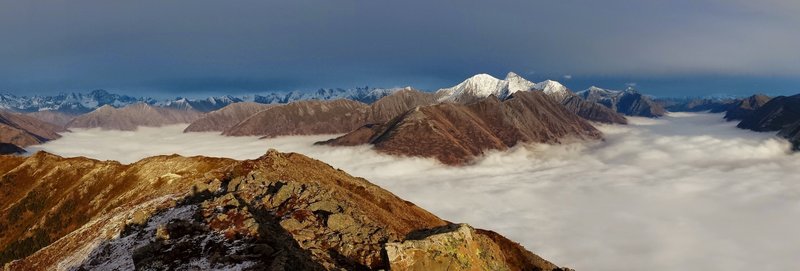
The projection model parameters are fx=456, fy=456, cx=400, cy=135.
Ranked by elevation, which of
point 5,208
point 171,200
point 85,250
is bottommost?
point 5,208

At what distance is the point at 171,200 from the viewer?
6675 centimetres

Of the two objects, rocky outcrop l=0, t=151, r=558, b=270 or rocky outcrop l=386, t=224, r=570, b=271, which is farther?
rocky outcrop l=0, t=151, r=558, b=270

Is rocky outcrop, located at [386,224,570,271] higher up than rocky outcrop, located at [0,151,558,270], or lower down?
higher up

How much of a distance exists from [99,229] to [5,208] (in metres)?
90.2

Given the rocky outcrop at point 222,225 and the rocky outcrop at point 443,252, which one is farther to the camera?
the rocky outcrop at point 222,225

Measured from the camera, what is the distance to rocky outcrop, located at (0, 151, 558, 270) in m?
38.6

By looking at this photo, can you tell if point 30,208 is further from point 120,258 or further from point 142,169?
point 120,258

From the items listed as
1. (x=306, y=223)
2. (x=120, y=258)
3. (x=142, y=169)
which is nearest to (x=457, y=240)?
(x=306, y=223)

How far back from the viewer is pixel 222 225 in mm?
44094

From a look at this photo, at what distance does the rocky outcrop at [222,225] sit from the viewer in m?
38.6

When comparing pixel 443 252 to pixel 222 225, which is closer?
pixel 443 252

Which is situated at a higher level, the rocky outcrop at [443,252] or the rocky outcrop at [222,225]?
the rocky outcrop at [443,252]

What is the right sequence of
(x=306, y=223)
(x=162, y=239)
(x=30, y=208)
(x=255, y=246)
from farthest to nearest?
(x=30, y=208) < (x=306, y=223) < (x=162, y=239) < (x=255, y=246)

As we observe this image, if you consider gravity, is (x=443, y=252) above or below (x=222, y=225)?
above
